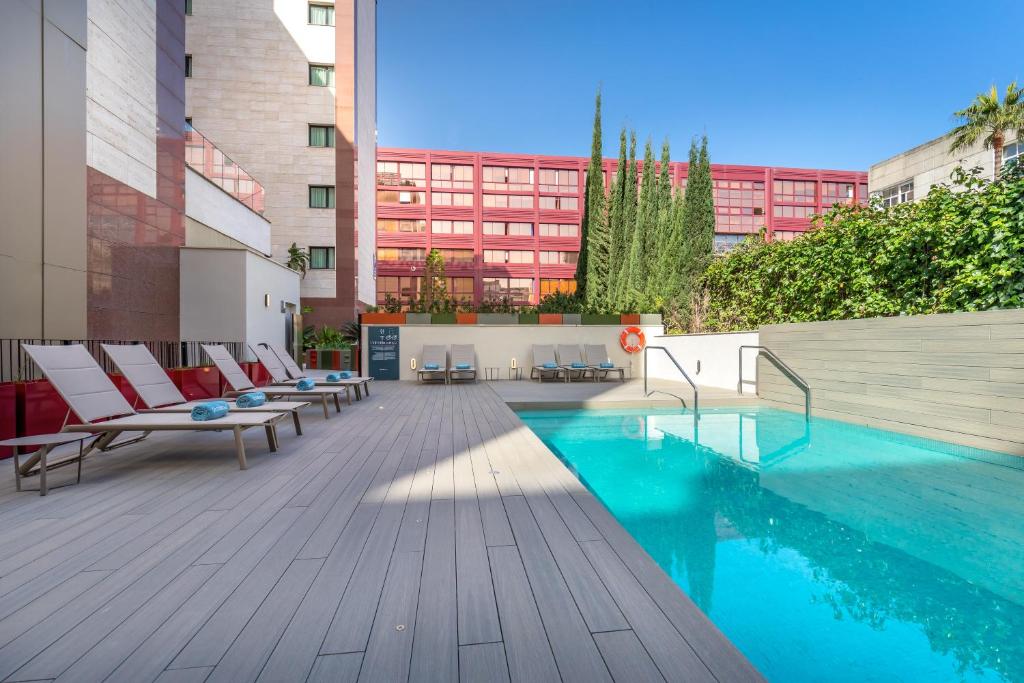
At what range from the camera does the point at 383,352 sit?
1189 centimetres

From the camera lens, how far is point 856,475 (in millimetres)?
4520

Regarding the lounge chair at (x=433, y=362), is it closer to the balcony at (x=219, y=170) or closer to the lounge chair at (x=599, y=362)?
the lounge chair at (x=599, y=362)

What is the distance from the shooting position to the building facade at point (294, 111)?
17000 millimetres

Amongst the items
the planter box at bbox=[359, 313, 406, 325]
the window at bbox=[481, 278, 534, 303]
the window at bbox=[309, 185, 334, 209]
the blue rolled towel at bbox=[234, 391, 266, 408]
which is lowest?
the blue rolled towel at bbox=[234, 391, 266, 408]

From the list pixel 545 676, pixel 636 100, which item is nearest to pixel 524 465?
pixel 545 676

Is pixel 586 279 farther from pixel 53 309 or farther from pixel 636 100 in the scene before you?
pixel 53 309

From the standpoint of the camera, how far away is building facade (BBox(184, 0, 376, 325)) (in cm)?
1700

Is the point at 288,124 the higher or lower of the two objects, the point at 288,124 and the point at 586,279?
the higher

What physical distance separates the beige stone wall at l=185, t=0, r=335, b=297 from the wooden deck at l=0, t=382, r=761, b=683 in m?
15.8

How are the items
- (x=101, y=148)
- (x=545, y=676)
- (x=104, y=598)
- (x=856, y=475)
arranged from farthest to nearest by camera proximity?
(x=101, y=148) < (x=856, y=475) < (x=104, y=598) < (x=545, y=676)

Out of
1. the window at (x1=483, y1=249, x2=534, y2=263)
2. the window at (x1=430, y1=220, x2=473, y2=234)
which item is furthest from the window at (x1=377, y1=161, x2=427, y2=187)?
the window at (x1=483, y1=249, x2=534, y2=263)

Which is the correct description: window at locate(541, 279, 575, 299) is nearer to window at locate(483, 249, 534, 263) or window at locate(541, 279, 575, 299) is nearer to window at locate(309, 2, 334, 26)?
window at locate(483, 249, 534, 263)

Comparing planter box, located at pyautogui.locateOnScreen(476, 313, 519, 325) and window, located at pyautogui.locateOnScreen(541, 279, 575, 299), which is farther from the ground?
window, located at pyautogui.locateOnScreen(541, 279, 575, 299)

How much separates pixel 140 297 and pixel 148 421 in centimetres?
553
